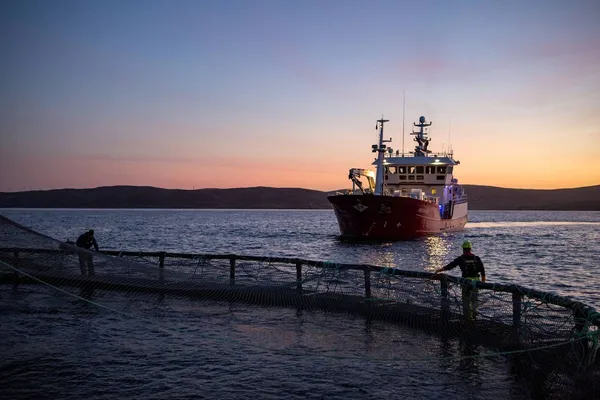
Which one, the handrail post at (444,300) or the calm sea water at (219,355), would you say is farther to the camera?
the handrail post at (444,300)

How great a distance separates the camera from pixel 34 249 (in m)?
14.4

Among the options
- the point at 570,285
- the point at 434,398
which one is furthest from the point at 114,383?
the point at 570,285

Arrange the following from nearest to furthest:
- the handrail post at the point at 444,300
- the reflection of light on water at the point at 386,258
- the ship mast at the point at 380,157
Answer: the handrail post at the point at 444,300 < the reflection of light on water at the point at 386,258 < the ship mast at the point at 380,157

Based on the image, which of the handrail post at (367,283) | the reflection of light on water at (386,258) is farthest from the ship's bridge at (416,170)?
the handrail post at (367,283)

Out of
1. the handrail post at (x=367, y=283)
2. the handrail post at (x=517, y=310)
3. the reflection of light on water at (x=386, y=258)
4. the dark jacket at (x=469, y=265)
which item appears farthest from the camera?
the reflection of light on water at (x=386, y=258)

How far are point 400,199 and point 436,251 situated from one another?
5.75 metres

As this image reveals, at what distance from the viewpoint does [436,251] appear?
43.3 metres

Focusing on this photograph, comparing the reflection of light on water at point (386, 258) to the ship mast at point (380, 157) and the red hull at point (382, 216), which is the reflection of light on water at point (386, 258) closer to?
the red hull at point (382, 216)

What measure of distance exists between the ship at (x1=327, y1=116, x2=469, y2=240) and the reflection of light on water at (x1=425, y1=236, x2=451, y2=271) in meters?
1.13

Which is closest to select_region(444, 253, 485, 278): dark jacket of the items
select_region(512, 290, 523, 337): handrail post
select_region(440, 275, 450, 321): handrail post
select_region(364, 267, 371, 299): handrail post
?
select_region(440, 275, 450, 321): handrail post

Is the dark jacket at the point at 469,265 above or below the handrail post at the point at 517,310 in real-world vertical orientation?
above

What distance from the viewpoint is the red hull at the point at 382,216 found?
4650cm

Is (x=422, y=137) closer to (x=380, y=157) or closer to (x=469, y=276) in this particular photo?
(x=380, y=157)

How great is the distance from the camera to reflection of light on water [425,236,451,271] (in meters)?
34.3
